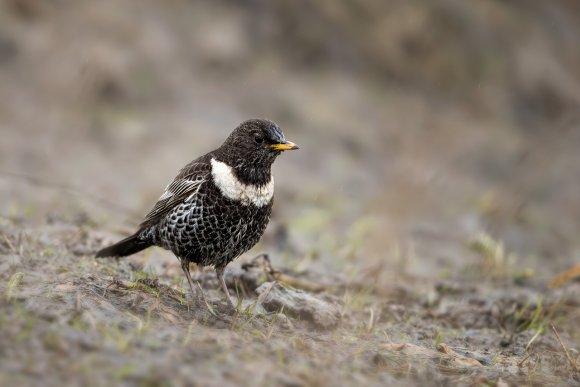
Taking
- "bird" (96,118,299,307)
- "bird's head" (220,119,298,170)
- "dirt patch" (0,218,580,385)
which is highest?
"bird's head" (220,119,298,170)

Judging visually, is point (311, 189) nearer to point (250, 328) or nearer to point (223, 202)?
point (223, 202)

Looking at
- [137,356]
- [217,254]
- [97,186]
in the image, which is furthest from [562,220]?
[137,356]

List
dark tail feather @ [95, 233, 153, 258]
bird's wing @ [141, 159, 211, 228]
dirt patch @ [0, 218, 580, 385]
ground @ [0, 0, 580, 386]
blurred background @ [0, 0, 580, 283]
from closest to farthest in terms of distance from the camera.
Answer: dirt patch @ [0, 218, 580, 385] → ground @ [0, 0, 580, 386] → bird's wing @ [141, 159, 211, 228] → dark tail feather @ [95, 233, 153, 258] → blurred background @ [0, 0, 580, 283]

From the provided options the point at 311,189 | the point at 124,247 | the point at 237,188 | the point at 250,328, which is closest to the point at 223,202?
the point at 237,188

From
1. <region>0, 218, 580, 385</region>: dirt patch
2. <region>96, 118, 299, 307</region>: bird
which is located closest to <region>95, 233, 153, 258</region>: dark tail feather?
<region>0, 218, 580, 385</region>: dirt patch

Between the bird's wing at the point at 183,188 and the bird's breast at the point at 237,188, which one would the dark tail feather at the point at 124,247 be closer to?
the bird's wing at the point at 183,188

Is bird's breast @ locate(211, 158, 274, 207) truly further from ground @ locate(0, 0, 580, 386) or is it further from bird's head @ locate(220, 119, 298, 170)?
ground @ locate(0, 0, 580, 386)

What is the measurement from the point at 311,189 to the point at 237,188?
4839mm

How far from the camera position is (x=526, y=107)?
11734 mm

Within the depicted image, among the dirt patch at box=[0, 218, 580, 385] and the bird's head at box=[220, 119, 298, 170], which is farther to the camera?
the bird's head at box=[220, 119, 298, 170]

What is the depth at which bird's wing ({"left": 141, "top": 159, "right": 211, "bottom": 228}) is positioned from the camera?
5113mm

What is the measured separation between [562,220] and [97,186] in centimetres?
559

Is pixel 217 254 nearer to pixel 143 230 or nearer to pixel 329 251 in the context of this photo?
pixel 143 230

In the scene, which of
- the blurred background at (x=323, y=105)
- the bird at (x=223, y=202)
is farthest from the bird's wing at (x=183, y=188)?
the blurred background at (x=323, y=105)
